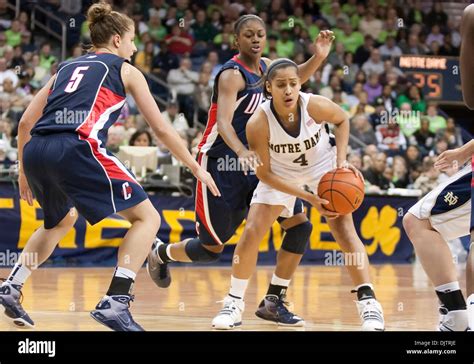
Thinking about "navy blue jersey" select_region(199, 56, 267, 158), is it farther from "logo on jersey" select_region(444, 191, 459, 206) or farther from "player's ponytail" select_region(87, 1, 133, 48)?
"logo on jersey" select_region(444, 191, 459, 206)

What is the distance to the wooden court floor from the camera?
6434 mm

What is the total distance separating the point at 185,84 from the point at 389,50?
14.8ft

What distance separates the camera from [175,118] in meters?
14.4

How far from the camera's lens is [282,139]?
616 centimetres

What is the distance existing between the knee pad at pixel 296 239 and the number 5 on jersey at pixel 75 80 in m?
2.03

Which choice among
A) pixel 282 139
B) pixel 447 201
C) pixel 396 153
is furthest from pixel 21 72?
pixel 447 201

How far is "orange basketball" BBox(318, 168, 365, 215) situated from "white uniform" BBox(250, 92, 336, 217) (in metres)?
0.38

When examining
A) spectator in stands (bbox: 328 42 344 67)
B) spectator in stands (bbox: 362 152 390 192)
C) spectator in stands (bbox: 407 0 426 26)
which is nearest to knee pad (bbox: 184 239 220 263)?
spectator in stands (bbox: 362 152 390 192)

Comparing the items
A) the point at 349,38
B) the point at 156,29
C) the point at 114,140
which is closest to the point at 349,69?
the point at 349,38

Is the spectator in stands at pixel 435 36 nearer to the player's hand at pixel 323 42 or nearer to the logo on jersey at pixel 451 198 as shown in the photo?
the player's hand at pixel 323 42

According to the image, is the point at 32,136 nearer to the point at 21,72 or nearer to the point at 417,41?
the point at 21,72

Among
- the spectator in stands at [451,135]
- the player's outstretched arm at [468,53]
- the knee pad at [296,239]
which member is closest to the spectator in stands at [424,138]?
the spectator in stands at [451,135]

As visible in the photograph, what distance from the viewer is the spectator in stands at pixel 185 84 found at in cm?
1546
